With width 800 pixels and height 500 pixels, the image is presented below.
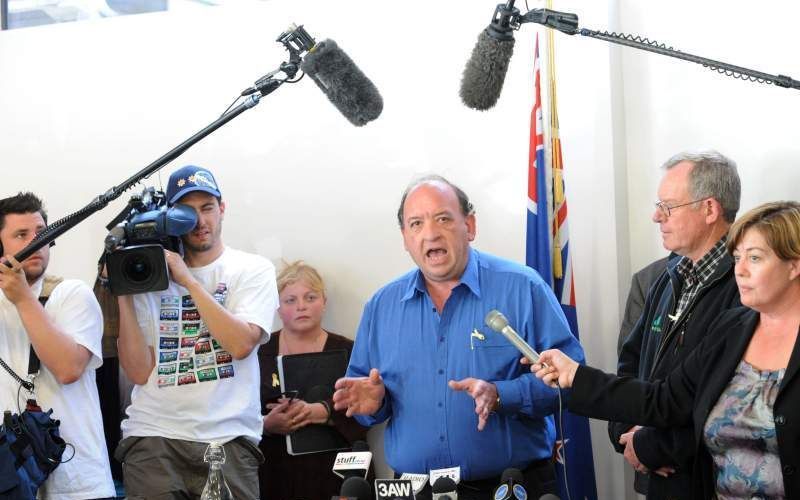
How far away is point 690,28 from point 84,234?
2981mm

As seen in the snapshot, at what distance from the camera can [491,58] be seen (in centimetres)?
283

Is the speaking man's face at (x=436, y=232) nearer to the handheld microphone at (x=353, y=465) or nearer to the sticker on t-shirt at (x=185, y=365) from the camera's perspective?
the handheld microphone at (x=353, y=465)

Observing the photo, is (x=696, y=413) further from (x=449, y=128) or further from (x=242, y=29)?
(x=242, y=29)

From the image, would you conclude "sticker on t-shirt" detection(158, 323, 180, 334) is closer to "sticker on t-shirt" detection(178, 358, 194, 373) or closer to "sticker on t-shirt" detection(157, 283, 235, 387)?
"sticker on t-shirt" detection(157, 283, 235, 387)

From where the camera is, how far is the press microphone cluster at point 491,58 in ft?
9.04

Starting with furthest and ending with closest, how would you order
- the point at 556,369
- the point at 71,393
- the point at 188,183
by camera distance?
the point at 188,183 → the point at 71,393 → the point at 556,369

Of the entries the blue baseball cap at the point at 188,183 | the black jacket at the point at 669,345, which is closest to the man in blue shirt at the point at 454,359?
the black jacket at the point at 669,345

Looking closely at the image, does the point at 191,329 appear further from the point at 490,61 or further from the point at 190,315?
the point at 490,61

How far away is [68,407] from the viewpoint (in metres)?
3.60

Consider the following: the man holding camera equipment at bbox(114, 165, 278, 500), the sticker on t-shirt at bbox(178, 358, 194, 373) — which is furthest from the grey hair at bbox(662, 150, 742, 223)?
the sticker on t-shirt at bbox(178, 358, 194, 373)

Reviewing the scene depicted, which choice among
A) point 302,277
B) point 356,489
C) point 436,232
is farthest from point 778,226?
point 302,277

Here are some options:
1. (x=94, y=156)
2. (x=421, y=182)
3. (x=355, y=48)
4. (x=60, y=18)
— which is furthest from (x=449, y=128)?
(x=60, y=18)

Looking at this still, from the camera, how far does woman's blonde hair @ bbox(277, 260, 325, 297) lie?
466cm

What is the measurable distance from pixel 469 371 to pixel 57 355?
139 cm
